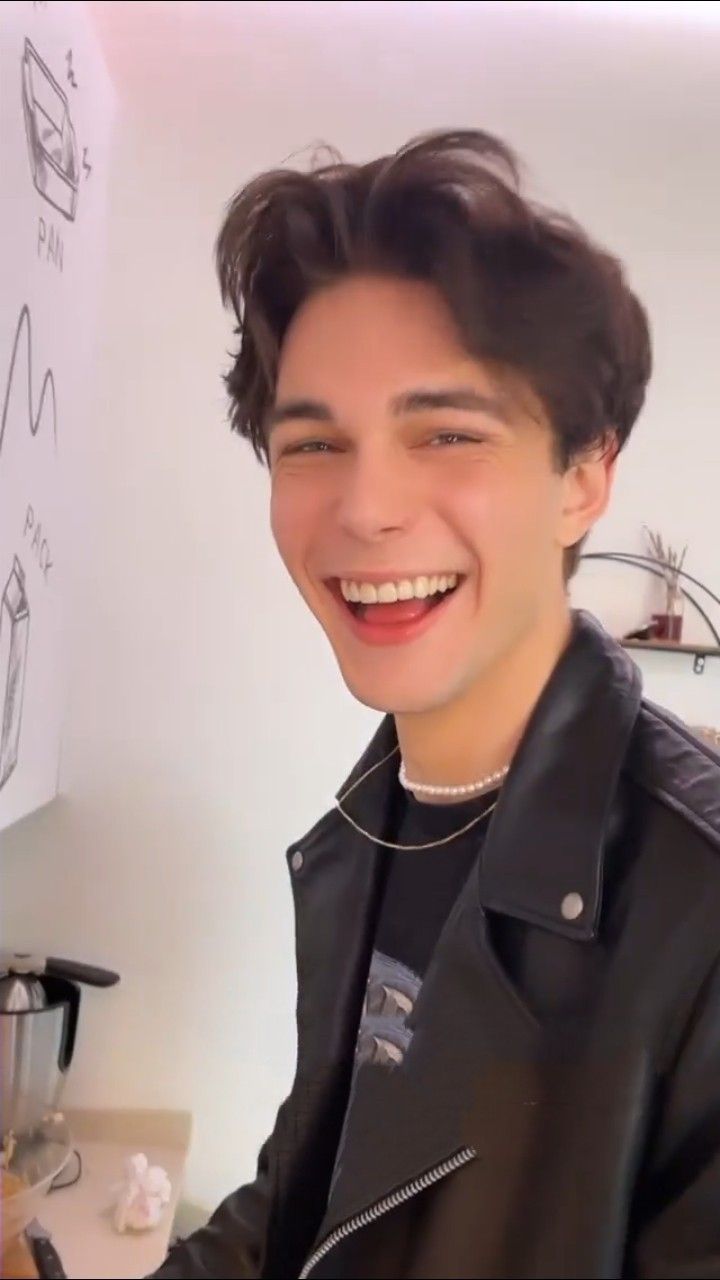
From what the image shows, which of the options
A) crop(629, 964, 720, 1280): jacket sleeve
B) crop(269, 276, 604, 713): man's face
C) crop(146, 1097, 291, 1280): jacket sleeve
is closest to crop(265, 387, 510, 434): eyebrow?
crop(269, 276, 604, 713): man's face

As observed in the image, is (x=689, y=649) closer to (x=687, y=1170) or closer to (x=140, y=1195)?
(x=687, y=1170)

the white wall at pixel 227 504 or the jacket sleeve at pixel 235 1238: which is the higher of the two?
the white wall at pixel 227 504

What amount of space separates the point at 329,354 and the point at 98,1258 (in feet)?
1.93

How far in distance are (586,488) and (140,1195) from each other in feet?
1.84

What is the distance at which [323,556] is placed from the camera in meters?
0.67

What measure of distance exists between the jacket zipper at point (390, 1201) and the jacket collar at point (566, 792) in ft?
0.46

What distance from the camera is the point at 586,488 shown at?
667mm

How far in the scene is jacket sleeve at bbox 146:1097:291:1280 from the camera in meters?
0.66

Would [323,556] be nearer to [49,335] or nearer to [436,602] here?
[436,602]

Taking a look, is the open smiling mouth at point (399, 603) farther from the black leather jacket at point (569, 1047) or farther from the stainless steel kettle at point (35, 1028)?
the stainless steel kettle at point (35, 1028)

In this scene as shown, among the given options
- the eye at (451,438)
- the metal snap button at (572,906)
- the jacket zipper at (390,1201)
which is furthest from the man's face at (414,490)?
the jacket zipper at (390,1201)

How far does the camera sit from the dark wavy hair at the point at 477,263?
0.61m

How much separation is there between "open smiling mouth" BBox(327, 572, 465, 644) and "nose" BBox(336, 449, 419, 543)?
0.04 m

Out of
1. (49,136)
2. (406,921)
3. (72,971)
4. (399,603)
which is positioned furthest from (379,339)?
(72,971)
